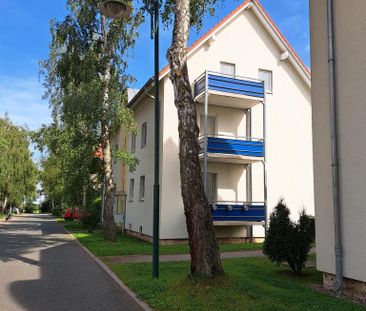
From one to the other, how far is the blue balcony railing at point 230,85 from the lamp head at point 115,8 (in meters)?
8.26

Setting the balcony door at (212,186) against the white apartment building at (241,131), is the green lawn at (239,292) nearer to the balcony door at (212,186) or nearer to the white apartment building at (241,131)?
the white apartment building at (241,131)

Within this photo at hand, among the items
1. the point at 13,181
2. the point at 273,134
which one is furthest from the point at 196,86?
the point at 13,181

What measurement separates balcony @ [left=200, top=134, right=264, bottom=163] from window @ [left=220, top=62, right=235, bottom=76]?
3.23 meters

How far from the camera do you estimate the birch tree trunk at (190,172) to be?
24.3 feet

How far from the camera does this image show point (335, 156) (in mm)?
7285

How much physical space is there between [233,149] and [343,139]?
979cm

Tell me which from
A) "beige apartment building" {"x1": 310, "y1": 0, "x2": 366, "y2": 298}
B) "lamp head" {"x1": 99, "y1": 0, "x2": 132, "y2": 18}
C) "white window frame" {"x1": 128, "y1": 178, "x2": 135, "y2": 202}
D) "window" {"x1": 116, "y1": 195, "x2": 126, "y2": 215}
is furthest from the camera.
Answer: "window" {"x1": 116, "y1": 195, "x2": 126, "y2": 215}

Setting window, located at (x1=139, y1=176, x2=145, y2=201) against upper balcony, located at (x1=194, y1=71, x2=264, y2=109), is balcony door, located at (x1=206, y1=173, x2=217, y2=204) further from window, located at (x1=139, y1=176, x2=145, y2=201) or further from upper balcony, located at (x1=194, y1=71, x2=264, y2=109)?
window, located at (x1=139, y1=176, x2=145, y2=201)

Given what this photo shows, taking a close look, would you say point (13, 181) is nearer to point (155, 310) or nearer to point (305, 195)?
point (305, 195)

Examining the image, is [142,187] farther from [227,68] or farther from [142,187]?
→ [227,68]

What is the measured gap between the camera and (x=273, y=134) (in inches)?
764

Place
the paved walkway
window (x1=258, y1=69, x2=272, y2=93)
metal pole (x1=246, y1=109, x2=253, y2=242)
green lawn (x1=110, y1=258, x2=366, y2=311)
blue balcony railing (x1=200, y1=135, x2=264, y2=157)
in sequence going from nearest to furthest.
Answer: green lawn (x1=110, y1=258, x2=366, y2=311)
the paved walkway
blue balcony railing (x1=200, y1=135, x2=264, y2=157)
metal pole (x1=246, y1=109, x2=253, y2=242)
window (x1=258, y1=69, x2=272, y2=93)

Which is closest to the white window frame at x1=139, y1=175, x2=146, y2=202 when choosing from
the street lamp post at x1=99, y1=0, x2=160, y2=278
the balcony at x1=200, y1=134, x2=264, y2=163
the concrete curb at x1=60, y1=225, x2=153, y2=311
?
the balcony at x1=200, y1=134, x2=264, y2=163

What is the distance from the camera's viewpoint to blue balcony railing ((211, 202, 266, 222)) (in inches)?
653
